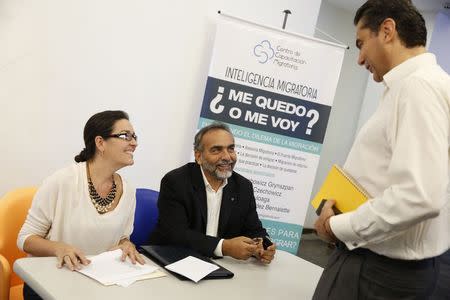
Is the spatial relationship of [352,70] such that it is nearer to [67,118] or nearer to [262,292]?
[67,118]

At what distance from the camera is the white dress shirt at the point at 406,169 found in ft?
3.81

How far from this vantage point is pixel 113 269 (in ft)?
5.56

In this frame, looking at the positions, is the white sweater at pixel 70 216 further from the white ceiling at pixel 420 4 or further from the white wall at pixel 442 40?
the white ceiling at pixel 420 4

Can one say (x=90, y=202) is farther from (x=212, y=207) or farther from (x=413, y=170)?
(x=413, y=170)

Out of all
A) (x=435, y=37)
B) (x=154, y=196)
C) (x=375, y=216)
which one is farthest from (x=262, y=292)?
(x=435, y=37)

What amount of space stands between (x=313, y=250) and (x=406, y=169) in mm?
5297

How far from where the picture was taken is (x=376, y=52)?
136cm

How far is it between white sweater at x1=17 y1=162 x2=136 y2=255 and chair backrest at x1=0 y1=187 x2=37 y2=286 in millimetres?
223

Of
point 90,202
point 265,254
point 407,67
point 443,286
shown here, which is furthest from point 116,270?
point 443,286

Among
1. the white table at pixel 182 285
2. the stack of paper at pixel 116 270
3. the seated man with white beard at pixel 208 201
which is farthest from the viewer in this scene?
the seated man with white beard at pixel 208 201

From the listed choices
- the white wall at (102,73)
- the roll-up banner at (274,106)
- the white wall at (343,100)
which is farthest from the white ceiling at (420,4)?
the roll-up banner at (274,106)

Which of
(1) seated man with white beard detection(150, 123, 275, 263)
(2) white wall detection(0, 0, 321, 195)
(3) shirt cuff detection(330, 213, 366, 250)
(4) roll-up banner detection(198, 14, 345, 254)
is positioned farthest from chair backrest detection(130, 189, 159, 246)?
(3) shirt cuff detection(330, 213, 366, 250)

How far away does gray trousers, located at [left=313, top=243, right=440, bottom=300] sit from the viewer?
1300 mm

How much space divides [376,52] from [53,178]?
157 cm
